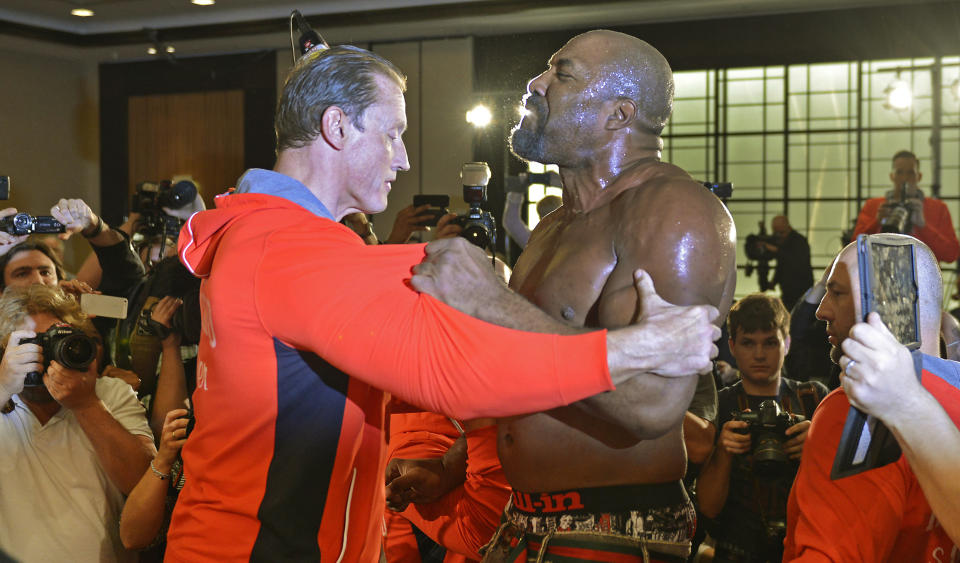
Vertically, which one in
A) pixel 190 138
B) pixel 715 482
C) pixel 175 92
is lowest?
pixel 715 482

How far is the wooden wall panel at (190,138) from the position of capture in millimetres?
8133

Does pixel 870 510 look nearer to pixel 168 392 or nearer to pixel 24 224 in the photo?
pixel 168 392

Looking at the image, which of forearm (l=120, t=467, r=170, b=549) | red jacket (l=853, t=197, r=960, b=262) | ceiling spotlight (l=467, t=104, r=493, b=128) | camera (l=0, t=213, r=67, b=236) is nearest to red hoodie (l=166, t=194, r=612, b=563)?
forearm (l=120, t=467, r=170, b=549)

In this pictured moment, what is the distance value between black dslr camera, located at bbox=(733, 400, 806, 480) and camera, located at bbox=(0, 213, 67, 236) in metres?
2.14

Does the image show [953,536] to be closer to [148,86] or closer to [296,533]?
[296,533]

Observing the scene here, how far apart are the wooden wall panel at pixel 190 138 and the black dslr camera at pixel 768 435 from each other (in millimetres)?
6634

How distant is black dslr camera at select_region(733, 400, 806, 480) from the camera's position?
2166 mm

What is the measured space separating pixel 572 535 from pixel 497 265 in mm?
1441

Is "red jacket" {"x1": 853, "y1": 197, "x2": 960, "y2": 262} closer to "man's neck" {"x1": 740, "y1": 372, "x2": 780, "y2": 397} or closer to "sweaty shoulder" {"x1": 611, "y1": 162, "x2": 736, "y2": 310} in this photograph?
"man's neck" {"x1": 740, "y1": 372, "x2": 780, "y2": 397}

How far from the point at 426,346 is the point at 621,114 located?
760 mm

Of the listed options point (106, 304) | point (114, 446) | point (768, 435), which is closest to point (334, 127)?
point (114, 446)

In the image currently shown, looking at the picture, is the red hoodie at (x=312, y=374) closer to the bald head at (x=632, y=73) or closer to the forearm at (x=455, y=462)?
the bald head at (x=632, y=73)

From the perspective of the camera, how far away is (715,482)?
91.3 inches

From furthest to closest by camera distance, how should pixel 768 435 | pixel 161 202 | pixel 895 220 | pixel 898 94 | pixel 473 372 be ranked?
pixel 898 94 < pixel 895 220 < pixel 161 202 < pixel 768 435 < pixel 473 372
